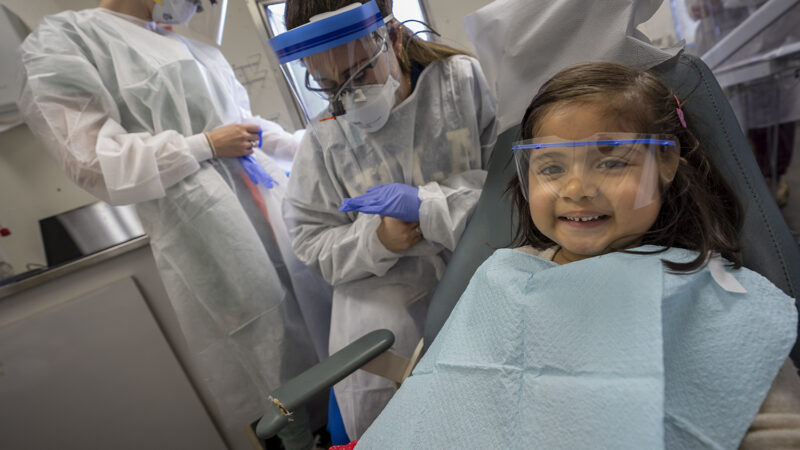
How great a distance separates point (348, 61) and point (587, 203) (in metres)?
0.61

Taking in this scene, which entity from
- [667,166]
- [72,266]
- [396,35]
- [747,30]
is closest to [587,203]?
[667,166]

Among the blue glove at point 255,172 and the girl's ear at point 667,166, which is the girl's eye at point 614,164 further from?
the blue glove at point 255,172

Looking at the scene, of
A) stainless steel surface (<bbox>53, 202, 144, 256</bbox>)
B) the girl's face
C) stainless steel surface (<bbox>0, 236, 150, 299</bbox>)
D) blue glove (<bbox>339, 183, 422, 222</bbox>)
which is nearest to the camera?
the girl's face

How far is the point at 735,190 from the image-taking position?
677 mm

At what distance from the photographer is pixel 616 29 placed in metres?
0.75

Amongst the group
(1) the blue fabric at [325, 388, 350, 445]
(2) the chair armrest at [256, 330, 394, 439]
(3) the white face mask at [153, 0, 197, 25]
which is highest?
(3) the white face mask at [153, 0, 197, 25]

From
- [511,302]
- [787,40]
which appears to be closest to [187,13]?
[511,302]

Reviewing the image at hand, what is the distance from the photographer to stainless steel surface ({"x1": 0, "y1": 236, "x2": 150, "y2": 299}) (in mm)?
1345

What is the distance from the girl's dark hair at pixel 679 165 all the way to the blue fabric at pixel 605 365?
0.05m

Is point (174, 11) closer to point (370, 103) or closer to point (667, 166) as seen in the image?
point (370, 103)

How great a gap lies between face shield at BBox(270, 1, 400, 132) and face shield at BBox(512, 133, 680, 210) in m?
0.47


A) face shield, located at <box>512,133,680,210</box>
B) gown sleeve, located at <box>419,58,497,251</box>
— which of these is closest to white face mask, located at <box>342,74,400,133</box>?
gown sleeve, located at <box>419,58,497,251</box>

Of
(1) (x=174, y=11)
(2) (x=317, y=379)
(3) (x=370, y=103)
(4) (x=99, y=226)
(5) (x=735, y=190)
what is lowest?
(2) (x=317, y=379)

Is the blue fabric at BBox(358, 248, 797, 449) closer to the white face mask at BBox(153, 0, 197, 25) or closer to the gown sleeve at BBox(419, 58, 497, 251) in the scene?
the gown sleeve at BBox(419, 58, 497, 251)
